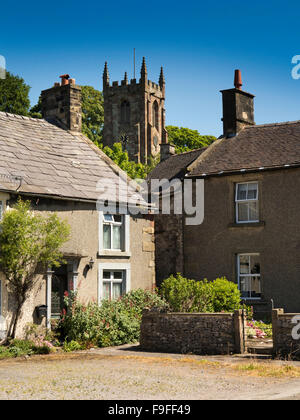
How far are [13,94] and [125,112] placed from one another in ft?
121

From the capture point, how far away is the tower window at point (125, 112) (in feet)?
263

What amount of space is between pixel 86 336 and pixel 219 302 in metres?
4.74

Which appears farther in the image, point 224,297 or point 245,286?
point 245,286

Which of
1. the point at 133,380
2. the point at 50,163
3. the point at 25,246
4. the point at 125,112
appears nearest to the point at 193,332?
the point at 133,380

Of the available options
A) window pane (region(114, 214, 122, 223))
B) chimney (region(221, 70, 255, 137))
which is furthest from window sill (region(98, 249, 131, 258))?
chimney (region(221, 70, 255, 137))

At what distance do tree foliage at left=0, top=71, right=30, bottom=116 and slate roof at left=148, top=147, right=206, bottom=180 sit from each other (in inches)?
783

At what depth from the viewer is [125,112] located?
3182 inches

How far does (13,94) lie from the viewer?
44938 mm

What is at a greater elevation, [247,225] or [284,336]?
[247,225]

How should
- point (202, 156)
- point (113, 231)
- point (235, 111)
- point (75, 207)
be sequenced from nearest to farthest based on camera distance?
1. point (75, 207)
2. point (113, 231)
3. point (202, 156)
4. point (235, 111)

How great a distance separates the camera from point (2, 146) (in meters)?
19.6

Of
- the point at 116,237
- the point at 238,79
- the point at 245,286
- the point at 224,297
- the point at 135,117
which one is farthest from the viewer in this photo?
the point at 135,117

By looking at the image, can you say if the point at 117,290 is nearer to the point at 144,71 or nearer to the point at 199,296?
the point at 199,296

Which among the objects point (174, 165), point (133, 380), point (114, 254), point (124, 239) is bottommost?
point (133, 380)
